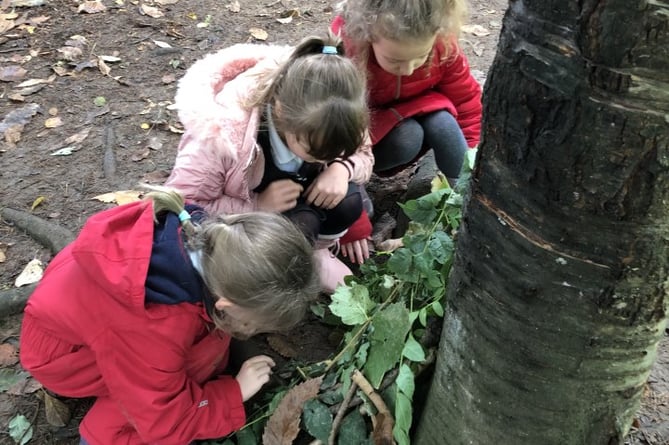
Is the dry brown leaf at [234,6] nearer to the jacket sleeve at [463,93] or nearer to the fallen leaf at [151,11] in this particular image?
the fallen leaf at [151,11]

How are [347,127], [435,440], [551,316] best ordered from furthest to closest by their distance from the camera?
[347,127] → [435,440] → [551,316]

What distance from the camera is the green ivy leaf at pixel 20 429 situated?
2.11m

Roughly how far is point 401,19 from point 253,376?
133 centimetres

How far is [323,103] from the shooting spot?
1.96m

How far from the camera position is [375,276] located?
2.33 metres

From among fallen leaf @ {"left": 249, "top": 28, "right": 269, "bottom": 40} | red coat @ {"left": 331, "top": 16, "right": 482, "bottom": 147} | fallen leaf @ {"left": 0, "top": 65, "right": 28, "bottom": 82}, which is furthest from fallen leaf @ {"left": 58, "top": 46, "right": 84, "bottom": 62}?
red coat @ {"left": 331, "top": 16, "right": 482, "bottom": 147}

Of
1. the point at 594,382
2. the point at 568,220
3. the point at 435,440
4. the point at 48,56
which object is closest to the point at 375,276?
the point at 435,440

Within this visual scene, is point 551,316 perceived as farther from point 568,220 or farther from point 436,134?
point 436,134

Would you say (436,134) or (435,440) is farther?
(436,134)

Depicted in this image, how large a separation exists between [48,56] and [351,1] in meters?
2.68

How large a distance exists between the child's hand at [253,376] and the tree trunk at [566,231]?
791 mm

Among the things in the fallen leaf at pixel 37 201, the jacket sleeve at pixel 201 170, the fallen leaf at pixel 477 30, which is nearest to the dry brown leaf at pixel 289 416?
the jacket sleeve at pixel 201 170

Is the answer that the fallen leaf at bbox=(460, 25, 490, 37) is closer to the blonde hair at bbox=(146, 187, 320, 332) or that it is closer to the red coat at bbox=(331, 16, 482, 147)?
the red coat at bbox=(331, 16, 482, 147)

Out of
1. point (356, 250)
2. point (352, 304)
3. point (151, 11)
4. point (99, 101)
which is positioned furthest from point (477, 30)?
point (352, 304)
